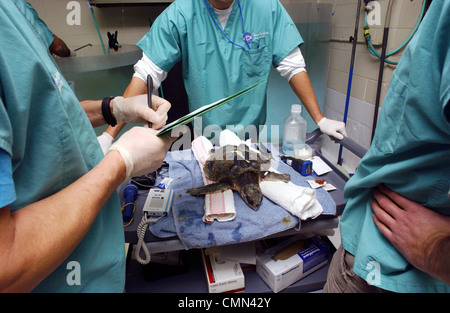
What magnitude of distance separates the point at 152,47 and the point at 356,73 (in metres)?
1.63

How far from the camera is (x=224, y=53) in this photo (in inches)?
62.0

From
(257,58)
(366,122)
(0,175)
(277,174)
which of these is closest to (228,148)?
(277,174)

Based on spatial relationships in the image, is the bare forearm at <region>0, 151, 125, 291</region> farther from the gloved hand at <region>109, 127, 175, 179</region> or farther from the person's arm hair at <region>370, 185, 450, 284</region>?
the person's arm hair at <region>370, 185, 450, 284</region>

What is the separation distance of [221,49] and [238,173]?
80 centimetres

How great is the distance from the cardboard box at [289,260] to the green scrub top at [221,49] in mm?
754

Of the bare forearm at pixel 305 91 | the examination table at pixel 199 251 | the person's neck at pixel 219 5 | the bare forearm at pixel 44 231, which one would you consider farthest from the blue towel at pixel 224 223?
the person's neck at pixel 219 5

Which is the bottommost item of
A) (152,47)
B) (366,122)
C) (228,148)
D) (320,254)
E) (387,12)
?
(320,254)

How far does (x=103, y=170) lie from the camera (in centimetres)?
59

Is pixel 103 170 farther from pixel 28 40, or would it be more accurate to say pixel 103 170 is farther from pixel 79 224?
pixel 28 40

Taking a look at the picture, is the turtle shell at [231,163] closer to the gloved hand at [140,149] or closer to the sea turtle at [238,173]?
the sea turtle at [238,173]

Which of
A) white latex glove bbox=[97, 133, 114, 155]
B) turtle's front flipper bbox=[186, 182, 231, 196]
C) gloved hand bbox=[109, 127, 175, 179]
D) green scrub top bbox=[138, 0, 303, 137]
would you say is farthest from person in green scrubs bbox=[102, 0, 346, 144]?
gloved hand bbox=[109, 127, 175, 179]

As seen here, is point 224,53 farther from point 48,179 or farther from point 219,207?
point 48,179

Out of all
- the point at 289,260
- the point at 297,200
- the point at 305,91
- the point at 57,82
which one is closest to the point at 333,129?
the point at 305,91

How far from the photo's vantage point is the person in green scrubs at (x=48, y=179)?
415mm
